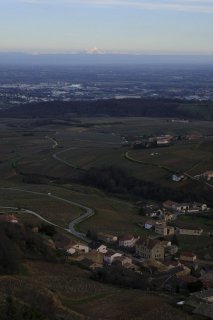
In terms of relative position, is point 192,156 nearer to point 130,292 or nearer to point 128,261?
point 128,261

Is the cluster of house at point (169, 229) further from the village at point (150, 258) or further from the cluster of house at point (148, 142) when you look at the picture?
the cluster of house at point (148, 142)

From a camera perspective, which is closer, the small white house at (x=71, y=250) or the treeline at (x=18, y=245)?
the treeline at (x=18, y=245)

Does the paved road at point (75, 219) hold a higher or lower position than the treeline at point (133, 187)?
higher

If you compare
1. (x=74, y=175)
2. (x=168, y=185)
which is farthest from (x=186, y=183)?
(x=74, y=175)

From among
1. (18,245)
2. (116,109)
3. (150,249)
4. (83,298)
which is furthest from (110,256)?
(116,109)

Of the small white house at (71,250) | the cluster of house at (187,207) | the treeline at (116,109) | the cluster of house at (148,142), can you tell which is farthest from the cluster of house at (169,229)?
the treeline at (116,109)

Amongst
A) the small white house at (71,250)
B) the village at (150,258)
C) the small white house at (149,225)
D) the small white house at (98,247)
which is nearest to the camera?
the village at (150,258)

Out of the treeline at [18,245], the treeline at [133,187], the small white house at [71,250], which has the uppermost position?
the treeline at [18,245]
